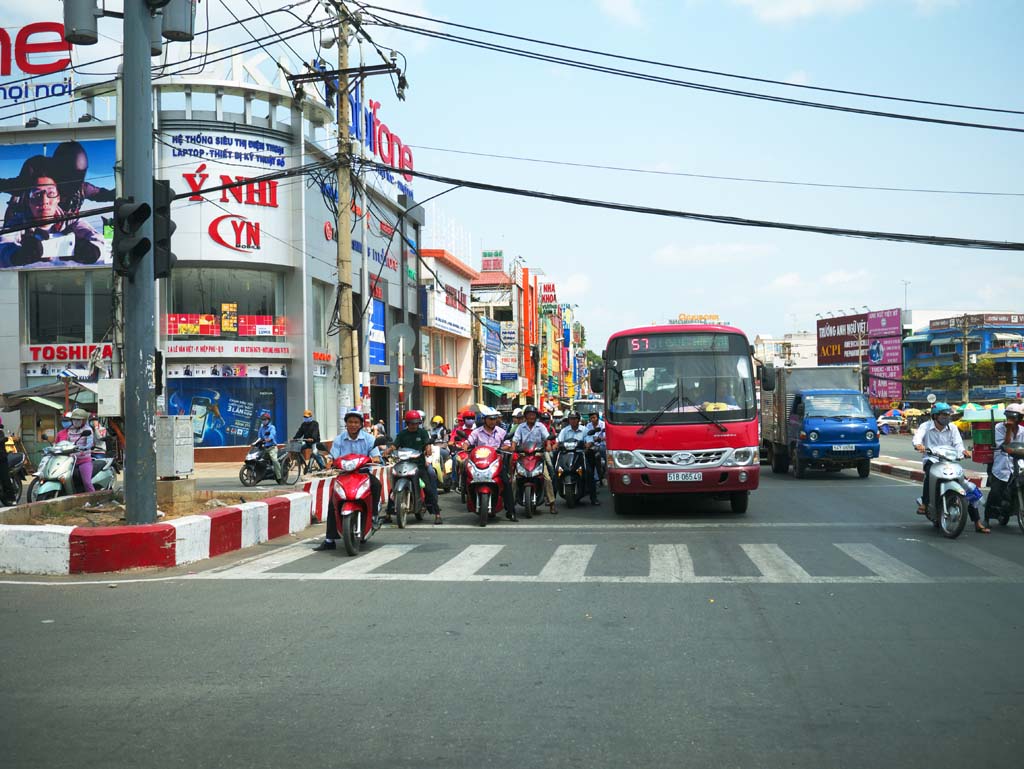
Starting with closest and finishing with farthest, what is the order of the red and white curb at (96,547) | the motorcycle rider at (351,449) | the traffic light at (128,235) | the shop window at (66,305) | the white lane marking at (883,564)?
1. the white lane marking at (883,564)
2. the red and white curb at (96,547)
3. the traffic light at (128,235)
4. the motorcycle rider at (351,449)
5. the shop window at (66,305)

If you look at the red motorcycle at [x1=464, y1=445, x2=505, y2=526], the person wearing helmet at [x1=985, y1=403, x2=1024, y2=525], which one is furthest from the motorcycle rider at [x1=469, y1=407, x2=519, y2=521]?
the person wearing helmet at [x1=985, y1=403, x2=1024, y2=525]

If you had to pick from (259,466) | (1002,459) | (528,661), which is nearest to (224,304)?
(259,466)

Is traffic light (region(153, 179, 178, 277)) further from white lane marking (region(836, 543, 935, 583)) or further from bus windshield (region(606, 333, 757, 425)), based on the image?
white lane marking (region(836, 543, 935, 583))

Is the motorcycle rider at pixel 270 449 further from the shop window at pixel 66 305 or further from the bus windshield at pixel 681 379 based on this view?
the shop window at pixel 66 305

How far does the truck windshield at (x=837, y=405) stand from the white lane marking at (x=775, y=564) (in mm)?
12290

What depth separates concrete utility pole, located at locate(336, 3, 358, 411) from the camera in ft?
58.9

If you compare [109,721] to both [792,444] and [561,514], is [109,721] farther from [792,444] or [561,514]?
[792,444]

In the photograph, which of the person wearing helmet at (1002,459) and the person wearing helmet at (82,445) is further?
the person wearing helmet at (82,445)

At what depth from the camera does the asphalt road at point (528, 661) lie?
13.8 feet

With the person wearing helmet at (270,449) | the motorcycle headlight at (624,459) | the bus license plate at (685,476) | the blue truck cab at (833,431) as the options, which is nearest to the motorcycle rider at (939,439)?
the bus license plate at (685,476)

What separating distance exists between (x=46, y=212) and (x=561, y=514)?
2308cm

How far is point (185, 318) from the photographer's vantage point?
29.7 metres

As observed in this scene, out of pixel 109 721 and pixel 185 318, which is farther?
pixel 185 318

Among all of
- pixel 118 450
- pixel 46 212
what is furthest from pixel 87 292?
pixel 118 450
